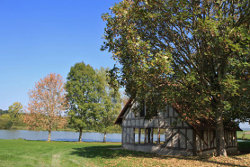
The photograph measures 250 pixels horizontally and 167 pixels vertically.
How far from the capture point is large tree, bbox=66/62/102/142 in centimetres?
3275

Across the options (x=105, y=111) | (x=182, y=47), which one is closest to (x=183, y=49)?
(x=182, y=47)

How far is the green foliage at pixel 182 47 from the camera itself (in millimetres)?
10883

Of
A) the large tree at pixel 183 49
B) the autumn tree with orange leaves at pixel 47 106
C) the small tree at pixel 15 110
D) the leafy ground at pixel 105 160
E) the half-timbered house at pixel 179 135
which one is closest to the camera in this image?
the large tree at pixel 183 49

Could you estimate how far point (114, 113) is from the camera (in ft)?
120

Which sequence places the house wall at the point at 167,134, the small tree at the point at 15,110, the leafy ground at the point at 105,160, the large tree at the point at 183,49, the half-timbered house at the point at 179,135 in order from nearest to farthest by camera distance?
the large tree at the point at 183,49 → the leafy ground at the point at 105,160 → the half-timbered house at the point at 179,135 → the house wall at the point at 167,134 → the small tree at the point at 15,110

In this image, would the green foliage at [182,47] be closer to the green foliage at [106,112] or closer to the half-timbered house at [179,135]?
the half-timbered house at [179,135]

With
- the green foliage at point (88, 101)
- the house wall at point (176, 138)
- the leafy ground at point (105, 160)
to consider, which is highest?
the green foliage at point (88, 101)

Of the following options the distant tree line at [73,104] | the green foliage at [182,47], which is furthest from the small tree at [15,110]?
the green foliage at [182,47]

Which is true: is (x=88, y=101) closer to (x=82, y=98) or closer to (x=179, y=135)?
(x=82, y=98)

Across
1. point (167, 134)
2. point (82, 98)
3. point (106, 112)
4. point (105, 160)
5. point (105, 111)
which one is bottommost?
point (105, 160)

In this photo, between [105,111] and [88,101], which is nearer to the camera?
[88,101]

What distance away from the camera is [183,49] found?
14.4 m

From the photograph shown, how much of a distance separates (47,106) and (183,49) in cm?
2484

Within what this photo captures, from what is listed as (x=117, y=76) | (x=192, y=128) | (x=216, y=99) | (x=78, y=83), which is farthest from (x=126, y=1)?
(x=78, y=83)
